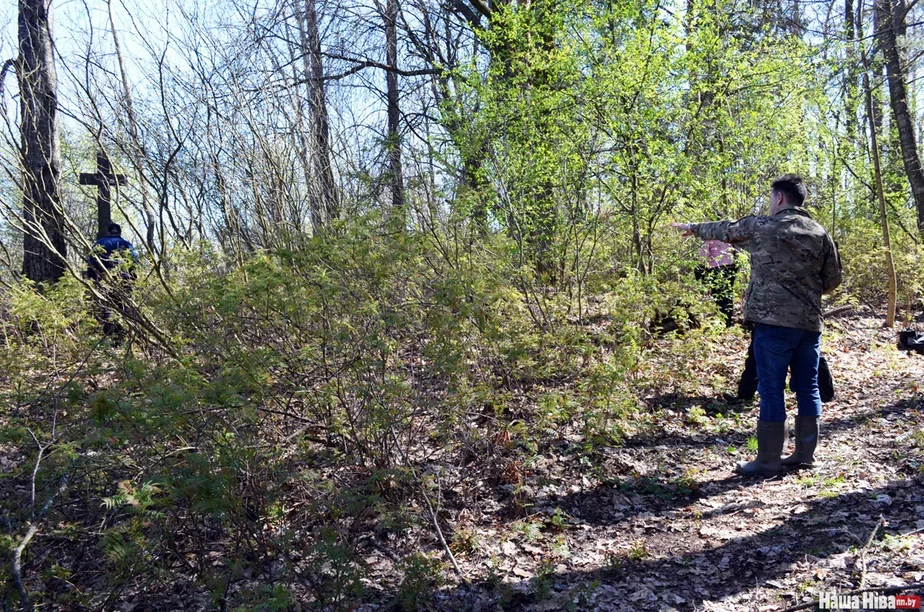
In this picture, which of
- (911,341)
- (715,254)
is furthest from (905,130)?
(715,254)

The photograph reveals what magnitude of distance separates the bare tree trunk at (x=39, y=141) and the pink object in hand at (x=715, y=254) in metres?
6.13

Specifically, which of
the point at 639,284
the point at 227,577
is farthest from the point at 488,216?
the point at 227,577

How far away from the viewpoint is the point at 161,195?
19.5 feet

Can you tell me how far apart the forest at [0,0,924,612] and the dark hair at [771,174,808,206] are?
167cm

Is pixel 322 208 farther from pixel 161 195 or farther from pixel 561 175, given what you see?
pixel 561 175

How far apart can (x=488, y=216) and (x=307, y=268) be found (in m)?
2.60

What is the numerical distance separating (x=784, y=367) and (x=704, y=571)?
1.57 meters

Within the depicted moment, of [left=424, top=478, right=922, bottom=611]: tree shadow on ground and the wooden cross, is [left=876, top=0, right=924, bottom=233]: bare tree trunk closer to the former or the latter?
[left=424, top=478, right=922, bottom=611]: tree shadow on ground

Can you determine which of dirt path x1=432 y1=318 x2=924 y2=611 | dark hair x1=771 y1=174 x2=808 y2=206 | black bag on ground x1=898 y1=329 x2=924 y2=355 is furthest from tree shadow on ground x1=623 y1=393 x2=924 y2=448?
dark hair x1=771 y1=174 x2=808 y2=206

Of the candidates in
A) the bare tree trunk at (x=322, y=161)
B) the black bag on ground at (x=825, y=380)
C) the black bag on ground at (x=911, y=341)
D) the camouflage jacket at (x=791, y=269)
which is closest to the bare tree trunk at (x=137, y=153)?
the bare tree trunk at (x=322, y=161)

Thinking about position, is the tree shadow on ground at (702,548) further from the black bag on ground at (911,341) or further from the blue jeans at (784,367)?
the black bag on ground at (911,341)

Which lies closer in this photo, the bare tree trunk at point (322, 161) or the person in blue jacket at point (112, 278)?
the person in blue jacket at point (112, 278)

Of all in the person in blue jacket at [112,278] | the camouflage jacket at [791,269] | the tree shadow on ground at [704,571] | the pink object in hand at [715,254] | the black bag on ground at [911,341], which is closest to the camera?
the tree shadow on ground at [704,571]

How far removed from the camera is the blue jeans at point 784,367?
13.9ft
